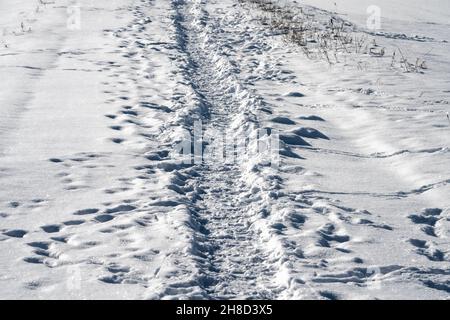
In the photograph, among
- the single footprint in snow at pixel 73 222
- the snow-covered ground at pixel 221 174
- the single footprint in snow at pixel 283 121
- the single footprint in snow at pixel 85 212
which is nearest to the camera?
the snow-covered ground at pixel 221 174

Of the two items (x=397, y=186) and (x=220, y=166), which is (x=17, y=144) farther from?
(x=397, y=186)

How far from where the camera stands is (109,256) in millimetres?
4535

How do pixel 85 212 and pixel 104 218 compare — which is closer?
pixel 104 218

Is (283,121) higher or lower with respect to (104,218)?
higher

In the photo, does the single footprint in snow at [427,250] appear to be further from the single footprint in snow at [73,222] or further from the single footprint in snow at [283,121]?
the single footprint in snow at [283,121]

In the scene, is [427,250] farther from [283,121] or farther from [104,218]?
[283,121]

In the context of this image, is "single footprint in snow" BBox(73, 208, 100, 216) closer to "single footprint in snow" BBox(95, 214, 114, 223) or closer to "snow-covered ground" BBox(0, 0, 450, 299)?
"snow-covered ground" BBox(0, 0, 450, 299)

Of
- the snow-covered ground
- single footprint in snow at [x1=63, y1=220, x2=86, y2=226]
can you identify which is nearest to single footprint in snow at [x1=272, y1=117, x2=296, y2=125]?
the snow-covered ground

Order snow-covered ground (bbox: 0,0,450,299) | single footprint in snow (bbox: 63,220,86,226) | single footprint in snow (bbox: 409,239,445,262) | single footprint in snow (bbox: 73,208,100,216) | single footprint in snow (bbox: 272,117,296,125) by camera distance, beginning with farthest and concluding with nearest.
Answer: single footprint in snow (bbox: 272,117,296,125), single footprint in snow (bbox: 73,208,100,216), single footprint in snow (bbox: 63,220,86,226), single footprint in snow (bbox: 409,239,445,262), snow-covered ground (bbox: 0,0,450,299)

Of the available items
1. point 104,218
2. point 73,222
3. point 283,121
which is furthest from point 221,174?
point 283,121

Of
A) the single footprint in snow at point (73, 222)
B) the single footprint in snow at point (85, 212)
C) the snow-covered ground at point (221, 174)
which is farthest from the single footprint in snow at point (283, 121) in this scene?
the single footprint in snow at point (73, 222)

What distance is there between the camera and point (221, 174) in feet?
20.3

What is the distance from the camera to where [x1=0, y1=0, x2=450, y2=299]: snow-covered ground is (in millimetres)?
4312

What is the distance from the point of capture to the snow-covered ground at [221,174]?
4312 mm
